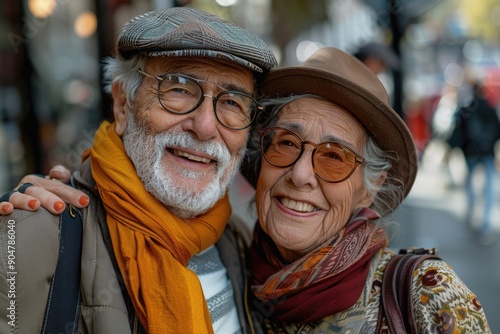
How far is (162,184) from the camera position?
6.98ft

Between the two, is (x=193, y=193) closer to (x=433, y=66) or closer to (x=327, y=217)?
(x=327, y=217)

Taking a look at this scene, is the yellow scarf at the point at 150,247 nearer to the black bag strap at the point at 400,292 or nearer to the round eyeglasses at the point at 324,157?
the round eyeglasses at the point at 324,157

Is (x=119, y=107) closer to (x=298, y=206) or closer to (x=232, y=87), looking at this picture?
(x=232, y=87)

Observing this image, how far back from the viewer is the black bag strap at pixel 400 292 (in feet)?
6.61

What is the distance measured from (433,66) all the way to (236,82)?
1875 centimetres

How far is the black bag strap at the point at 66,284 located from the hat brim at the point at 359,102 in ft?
3.14

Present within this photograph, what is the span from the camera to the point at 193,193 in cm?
216

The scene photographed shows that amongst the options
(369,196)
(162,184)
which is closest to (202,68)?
(162,184)

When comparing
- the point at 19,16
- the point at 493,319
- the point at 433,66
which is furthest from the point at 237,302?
the point at 433,66

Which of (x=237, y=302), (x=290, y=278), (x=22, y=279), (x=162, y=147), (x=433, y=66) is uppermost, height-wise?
(x=162, y=147)

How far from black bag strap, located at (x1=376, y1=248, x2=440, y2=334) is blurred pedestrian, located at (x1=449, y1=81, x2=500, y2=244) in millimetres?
6219

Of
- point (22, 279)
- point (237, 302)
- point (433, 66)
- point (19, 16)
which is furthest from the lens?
point (433, 66)

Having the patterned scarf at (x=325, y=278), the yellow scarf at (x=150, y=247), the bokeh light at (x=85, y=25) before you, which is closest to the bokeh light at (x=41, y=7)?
the bokeh light at (x=85, y=25)

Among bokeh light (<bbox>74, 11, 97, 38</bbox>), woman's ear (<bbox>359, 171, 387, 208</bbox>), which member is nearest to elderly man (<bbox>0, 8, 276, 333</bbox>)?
woman's ear (<bbox>359, 171, 387, 208</bbox>)
